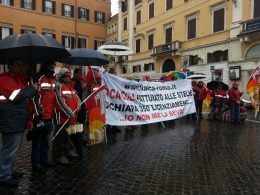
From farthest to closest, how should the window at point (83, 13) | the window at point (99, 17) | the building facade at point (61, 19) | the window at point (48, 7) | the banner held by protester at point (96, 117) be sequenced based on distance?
the window at point (99, 17), the window at point (83, 13), the window at point (48, 7), the building facade at point (61, 19), the banner held by protester at point (96, 117)

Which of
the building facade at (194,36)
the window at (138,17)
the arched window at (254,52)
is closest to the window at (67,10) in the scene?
the building facade at (194,36)

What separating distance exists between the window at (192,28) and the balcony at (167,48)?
1367 mm

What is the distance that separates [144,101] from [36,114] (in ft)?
14.6

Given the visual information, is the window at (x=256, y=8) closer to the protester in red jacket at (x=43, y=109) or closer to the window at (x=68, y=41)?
the protester in red jacket at (x=43, y=109)

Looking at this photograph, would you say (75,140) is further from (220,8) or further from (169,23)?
(169,23)

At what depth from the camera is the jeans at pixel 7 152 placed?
398cm

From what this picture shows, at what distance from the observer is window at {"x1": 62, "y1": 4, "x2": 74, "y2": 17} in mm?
39406

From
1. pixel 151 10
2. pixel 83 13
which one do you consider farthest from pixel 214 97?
pixel 83 13

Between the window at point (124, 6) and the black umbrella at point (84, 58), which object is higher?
the window at point (124, 6)

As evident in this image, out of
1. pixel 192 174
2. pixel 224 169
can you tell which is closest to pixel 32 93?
pixel 192 174

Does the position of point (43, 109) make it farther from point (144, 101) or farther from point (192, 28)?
point (192, 28)

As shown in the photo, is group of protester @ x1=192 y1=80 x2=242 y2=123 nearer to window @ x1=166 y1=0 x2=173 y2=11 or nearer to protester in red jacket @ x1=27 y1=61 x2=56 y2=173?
protester in red jacket @ x1=27 y1=61 x2=56 y2=173

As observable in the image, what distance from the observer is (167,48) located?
29891 mm

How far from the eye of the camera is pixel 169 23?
30516mm
